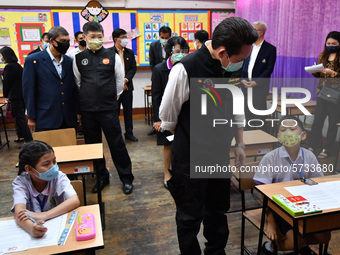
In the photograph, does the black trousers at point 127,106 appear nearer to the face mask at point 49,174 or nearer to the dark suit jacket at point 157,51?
the dark suit jacket at point 157,51

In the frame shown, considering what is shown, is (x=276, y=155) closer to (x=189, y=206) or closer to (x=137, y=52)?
(x=189, y=206)

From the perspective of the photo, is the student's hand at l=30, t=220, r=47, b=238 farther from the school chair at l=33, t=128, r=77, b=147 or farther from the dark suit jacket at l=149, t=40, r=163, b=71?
the dark suit jacket at l=149, t=40, r=163, b=71

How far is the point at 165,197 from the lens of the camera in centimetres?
328

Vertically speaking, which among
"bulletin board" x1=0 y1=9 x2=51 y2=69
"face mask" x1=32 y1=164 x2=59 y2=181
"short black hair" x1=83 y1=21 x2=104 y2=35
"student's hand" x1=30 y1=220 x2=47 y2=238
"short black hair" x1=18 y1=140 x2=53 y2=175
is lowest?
"student's hand" x1=30 y1=220 x2=47 y2=238

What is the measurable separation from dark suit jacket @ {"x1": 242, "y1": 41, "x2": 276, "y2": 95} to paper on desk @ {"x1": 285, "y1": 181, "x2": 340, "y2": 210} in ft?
8.04

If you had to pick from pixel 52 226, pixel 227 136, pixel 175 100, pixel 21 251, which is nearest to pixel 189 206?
pixel 227 136

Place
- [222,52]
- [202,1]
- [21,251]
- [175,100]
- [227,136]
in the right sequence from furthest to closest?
[202,1]
[227,136]
[175,100]
[222,52]
[21,251]

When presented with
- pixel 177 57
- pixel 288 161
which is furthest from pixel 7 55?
pixel 288 161

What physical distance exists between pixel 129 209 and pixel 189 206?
55.6 inches

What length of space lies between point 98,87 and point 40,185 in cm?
136

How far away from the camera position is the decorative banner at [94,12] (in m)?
6.12

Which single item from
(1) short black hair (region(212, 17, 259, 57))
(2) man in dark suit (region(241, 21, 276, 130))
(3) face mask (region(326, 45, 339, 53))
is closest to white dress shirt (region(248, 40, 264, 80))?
(2) man in dark suit (region(241, 21, 276, 130))

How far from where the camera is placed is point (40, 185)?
187 cm

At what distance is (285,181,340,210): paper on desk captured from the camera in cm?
175
